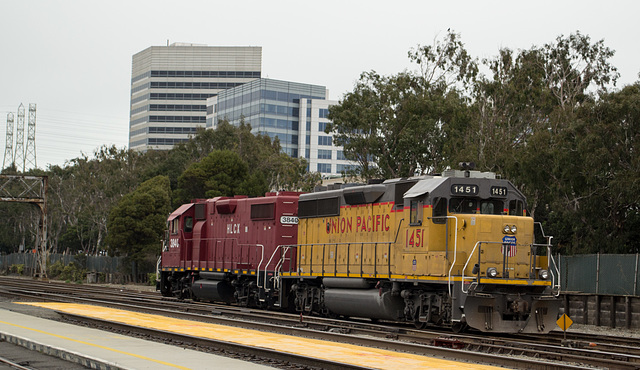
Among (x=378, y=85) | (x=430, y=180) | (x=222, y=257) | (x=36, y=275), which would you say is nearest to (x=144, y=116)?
(x=36, y=275)

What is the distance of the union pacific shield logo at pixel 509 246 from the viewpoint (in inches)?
685

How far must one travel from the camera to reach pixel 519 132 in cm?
4759

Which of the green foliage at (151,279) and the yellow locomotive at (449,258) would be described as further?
the green foliage at (151,279)

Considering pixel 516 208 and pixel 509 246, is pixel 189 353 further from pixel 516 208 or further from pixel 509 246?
pixel 516 208

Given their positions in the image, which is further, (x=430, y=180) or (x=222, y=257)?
(x=222, y=257)

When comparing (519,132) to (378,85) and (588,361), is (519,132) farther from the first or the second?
(588,361)

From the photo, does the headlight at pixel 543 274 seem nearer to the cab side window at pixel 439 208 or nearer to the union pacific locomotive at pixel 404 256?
the union pacific locomotive at pixel 404 256

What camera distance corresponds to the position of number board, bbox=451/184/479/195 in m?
17.9

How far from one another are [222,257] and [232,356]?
51.1 feet

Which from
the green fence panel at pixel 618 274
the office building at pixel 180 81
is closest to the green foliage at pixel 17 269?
the green fence panel at pixel 618 274

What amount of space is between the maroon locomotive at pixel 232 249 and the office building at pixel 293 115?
271 ft

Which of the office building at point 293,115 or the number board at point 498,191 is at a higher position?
the office building at point 293,115

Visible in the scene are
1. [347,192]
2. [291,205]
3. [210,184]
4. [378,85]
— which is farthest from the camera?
[210,184]

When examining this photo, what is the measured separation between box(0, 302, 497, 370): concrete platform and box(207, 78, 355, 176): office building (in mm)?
96900
